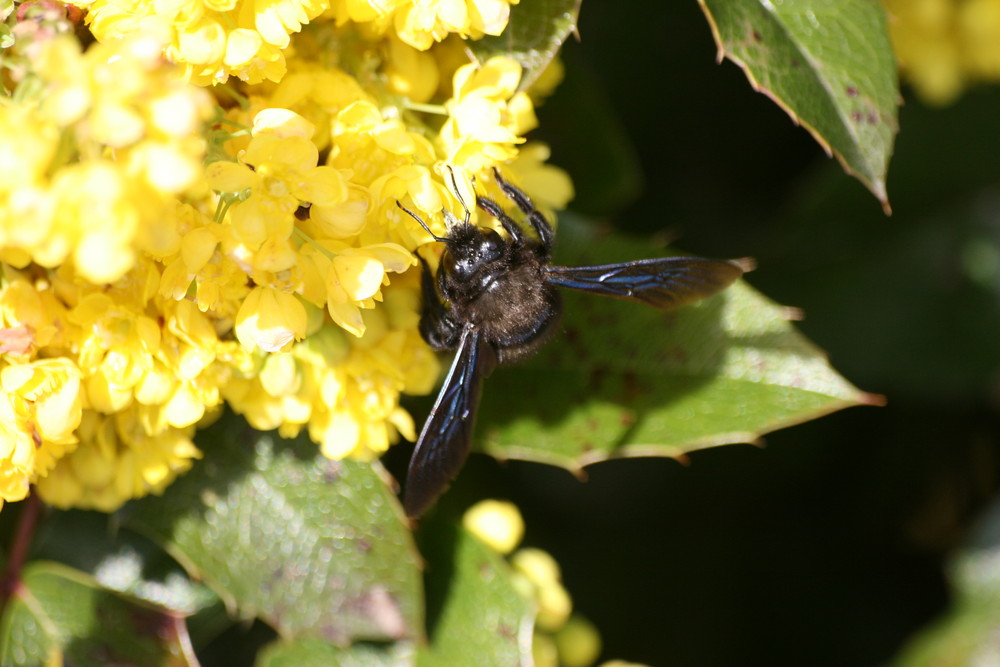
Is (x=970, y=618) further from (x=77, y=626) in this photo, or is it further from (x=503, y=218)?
(x=77, y=626)

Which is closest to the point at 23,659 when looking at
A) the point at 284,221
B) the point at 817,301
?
the point at 284,221

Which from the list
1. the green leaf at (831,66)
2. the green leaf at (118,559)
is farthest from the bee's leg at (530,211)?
the green leaf at (118,559)

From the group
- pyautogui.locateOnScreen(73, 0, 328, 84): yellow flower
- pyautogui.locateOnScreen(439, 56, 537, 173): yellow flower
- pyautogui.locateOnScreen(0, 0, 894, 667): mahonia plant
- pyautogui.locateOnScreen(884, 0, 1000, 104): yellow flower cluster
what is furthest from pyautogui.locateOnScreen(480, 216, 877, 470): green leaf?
pyautogui.locateOnScreen(884, 0, 1000, 104): yellow flower cluster

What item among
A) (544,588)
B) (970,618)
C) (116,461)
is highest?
(116,461)

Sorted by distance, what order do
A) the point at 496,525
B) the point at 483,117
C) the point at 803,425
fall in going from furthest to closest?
1. the point at 803,425
2. the point at 496,525
3. the point at 483,117

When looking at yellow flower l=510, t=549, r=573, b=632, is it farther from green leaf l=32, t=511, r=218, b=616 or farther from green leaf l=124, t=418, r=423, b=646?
green leaf l=32, t=511, r=218, b=616

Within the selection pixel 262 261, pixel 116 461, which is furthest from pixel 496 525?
pixel 262 261
